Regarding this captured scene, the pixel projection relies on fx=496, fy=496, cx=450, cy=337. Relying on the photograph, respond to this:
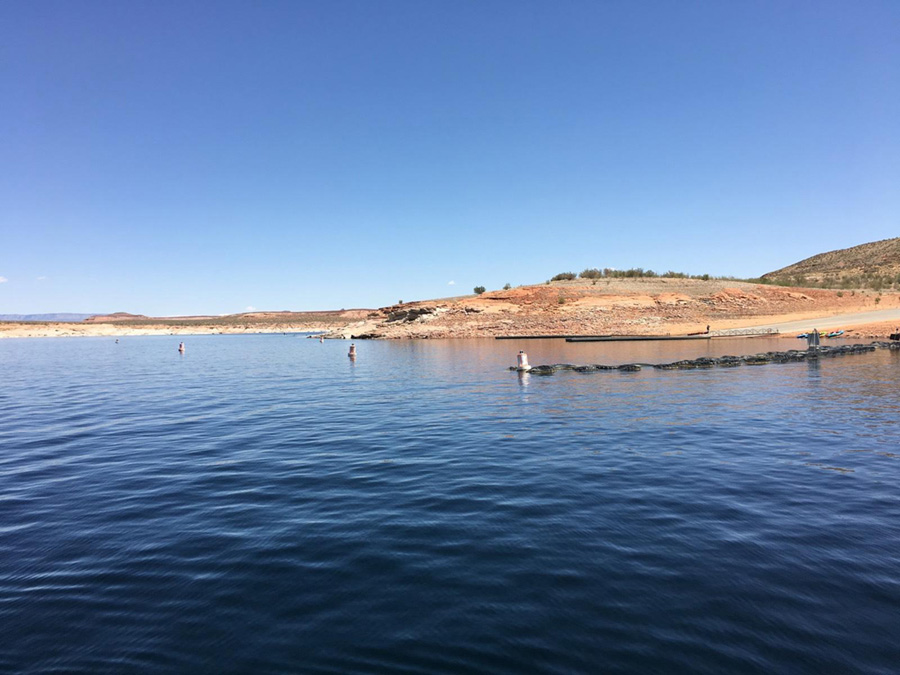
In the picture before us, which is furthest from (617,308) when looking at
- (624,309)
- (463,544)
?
(463,544)

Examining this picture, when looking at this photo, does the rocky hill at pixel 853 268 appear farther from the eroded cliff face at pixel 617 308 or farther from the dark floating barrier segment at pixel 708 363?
the dark floating barrier segment at pixel 708 363

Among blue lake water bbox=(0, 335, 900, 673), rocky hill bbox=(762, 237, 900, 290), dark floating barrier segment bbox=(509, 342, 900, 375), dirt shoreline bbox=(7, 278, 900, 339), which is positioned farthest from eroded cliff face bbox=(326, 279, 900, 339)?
blue lake water bbox=(0, 335, 900, 673)

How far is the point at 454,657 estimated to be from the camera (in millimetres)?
4062

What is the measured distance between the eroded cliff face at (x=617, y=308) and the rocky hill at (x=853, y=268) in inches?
432

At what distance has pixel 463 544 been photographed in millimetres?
6148

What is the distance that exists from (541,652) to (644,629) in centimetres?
101

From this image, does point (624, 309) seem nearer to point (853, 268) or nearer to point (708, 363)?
point (708, 363)

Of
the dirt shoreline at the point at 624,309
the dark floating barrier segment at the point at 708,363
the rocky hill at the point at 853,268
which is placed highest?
the rocky hill at the point at 853,268

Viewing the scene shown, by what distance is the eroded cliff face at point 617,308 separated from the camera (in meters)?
55.3

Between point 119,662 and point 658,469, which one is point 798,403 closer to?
point 658,469

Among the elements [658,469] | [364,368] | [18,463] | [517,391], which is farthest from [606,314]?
[18,463]

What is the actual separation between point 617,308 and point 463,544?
5705cm

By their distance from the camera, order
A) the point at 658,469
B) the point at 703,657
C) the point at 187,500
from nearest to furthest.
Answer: the point at 703,657 < the point at 187,500 < the point at 658,469

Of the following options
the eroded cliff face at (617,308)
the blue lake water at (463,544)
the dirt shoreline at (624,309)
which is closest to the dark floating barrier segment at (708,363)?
the blue lake water at (463,544)
